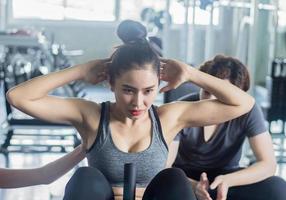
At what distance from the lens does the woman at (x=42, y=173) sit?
159 cm

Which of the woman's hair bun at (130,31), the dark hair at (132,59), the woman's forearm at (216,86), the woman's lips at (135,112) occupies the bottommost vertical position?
the woman's lips at (135,112)

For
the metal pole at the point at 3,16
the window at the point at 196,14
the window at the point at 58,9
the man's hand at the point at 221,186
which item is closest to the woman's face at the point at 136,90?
the man's hand at the point at 221,186

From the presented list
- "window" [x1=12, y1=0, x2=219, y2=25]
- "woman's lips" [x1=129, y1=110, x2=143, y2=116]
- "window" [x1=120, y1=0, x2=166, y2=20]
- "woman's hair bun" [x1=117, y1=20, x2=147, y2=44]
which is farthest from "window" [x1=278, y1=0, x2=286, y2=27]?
"woman's lips" [x1=129, y1=110, x2=143, y2=116]

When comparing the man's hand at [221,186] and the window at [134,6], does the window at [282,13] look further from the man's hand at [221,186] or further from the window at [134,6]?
the man's hand at [221,186]

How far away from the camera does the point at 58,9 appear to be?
7.23m

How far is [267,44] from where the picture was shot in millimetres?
5039

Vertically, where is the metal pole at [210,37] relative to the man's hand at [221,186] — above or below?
above

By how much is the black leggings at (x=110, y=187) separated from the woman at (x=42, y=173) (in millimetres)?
159

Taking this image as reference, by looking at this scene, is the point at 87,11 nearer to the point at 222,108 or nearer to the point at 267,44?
the point at 267,44

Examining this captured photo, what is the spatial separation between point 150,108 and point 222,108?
0.21 m

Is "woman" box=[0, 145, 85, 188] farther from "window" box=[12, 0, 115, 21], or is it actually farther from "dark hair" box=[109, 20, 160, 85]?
"window" box=[12, 0, 115, 21]

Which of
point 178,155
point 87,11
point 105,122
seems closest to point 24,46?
point 87,11

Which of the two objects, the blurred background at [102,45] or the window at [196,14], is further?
the window at [196,14]

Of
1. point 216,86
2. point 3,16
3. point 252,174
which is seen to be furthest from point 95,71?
point 3,16
